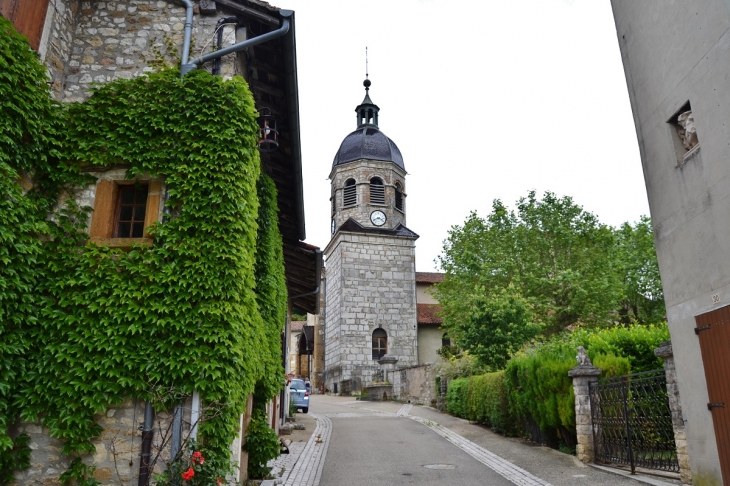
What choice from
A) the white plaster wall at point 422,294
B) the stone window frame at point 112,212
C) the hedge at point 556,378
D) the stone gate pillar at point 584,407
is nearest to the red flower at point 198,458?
the stone window frame at point 112,212

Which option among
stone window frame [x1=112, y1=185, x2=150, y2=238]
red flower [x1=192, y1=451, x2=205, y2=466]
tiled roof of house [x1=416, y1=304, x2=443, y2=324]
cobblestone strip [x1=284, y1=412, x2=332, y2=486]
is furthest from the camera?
tiled roof of house [x1=416, y1=304, x2=443, y2=324]

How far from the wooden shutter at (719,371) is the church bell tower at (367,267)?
25.2 m

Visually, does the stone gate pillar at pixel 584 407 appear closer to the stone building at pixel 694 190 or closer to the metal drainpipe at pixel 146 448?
the stone building at pixel 694 190

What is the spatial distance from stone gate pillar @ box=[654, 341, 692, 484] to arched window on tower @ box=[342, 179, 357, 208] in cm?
2787

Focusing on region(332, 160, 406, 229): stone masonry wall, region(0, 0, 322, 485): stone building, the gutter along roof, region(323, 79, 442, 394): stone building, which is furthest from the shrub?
region(332, 160, 406, 229): stone masonry wall

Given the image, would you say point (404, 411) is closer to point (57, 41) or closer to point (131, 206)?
point (131, 206)

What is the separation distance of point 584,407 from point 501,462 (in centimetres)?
186

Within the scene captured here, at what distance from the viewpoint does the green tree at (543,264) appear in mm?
25859

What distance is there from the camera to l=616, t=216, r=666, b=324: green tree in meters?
30.8

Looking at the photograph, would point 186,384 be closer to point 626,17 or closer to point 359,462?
point 359,462

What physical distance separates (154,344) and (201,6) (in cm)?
461

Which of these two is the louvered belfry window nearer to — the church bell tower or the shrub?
the church bell tower

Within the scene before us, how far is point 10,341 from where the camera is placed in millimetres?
5711

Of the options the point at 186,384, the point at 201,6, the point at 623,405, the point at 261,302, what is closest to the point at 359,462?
the point at 261,302
